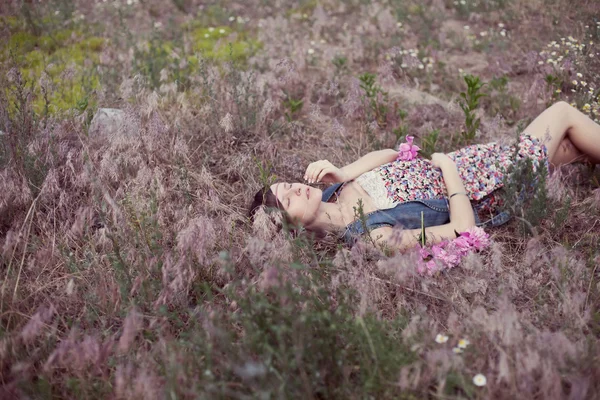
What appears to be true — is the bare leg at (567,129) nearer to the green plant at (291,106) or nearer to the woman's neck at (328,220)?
the woman's neck at (328,220)

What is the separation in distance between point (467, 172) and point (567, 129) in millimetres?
835

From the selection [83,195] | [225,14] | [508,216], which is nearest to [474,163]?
[508,216]

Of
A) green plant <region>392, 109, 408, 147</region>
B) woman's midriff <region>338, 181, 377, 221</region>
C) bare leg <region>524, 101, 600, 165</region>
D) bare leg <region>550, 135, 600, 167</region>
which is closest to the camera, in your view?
woman's midriff <region>338, 181, 377, 221</region>

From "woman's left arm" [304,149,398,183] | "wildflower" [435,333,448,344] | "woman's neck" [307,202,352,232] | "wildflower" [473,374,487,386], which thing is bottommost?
"woman's neck" [307,202,352,232]

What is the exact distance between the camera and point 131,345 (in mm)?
2414

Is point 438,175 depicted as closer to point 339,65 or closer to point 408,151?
point 408,151

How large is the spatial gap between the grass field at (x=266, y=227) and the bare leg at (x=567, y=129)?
27cm

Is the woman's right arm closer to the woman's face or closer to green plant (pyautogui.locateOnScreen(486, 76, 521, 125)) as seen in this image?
the woman's face

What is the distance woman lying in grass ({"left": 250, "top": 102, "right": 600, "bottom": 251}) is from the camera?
3279 millimetres

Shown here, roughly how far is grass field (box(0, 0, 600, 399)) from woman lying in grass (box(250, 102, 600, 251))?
202 mm

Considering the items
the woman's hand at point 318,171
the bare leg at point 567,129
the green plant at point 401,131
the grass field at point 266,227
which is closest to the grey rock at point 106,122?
the grass field at point 266,227

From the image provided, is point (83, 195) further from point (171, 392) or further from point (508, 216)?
point (508, 216)

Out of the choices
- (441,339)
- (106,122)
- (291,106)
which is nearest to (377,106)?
(291,106)

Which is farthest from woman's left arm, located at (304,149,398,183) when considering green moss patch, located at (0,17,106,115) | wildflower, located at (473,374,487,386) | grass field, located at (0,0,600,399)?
green moss patch, located at (0,17,106,115)
